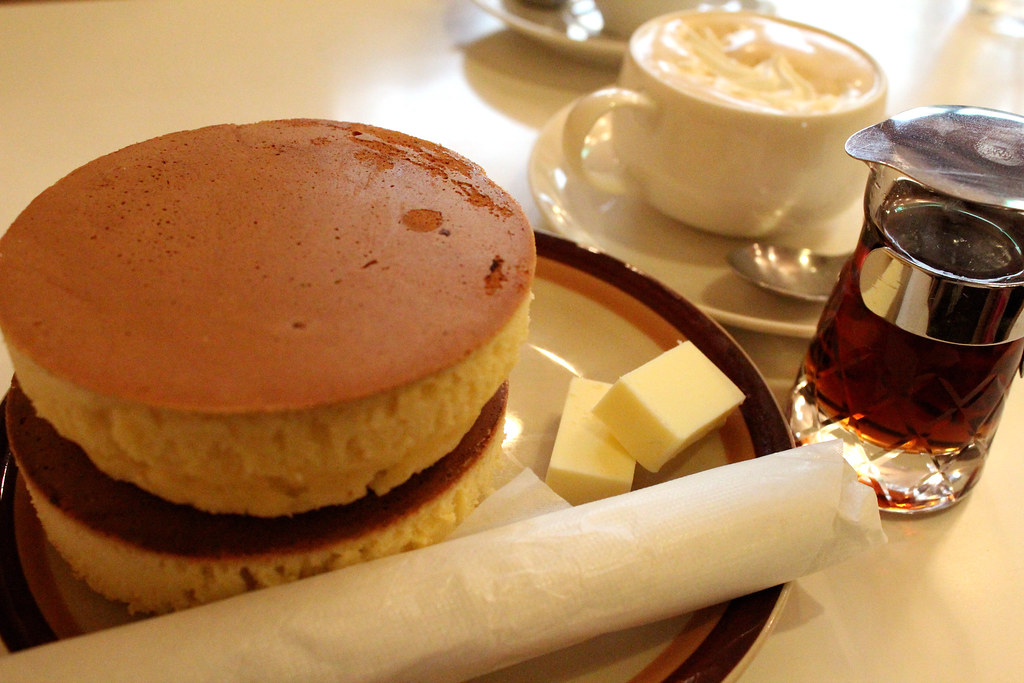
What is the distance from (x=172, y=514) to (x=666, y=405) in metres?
0.53

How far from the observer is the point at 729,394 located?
95 centimetres

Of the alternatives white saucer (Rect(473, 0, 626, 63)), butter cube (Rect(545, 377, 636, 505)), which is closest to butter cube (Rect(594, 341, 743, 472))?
butter cube (Rect(545, 377, 636, 505))

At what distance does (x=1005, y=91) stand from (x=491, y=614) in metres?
2.16

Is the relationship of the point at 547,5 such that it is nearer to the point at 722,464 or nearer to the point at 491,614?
the point at 722,464

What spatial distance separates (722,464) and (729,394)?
82 mm

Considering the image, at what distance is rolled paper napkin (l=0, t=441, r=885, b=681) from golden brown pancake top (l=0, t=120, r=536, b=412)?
176 mm

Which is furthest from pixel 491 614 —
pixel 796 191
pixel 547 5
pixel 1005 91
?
pixel 1005 91

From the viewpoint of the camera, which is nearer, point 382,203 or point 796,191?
point 382,203

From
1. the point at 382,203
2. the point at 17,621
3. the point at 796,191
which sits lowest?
the point at 17,621

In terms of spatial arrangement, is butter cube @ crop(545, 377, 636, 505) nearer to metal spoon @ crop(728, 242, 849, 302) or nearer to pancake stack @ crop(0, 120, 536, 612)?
pancake stack @ crop(0, 120, 536, 612)

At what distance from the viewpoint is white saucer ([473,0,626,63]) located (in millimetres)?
1891

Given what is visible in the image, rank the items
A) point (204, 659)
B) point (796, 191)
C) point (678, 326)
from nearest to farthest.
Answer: point (204, 659) → point (678, 326) → point (796, 191)

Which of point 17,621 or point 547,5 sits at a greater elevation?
point 547,5

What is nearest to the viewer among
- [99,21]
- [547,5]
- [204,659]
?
[204,659]
